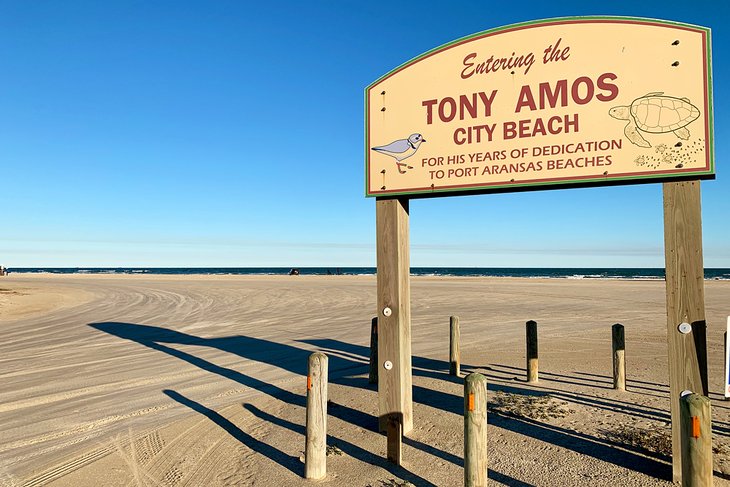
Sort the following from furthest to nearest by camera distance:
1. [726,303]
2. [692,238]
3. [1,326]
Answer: [726,303], [1,326], [692,238]

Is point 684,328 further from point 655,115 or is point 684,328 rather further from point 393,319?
point 393,319

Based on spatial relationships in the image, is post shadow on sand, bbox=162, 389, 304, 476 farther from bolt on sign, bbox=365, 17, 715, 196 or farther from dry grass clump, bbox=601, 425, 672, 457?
dry grass clump, bbox=601, 425, 672, 457

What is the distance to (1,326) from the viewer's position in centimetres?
1595

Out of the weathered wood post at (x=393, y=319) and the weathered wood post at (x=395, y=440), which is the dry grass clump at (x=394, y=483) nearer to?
the weathered wood post at (x=395, y=440)

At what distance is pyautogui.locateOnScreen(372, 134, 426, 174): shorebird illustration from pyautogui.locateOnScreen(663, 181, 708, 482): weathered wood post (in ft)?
9.09

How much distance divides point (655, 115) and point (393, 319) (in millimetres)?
3543

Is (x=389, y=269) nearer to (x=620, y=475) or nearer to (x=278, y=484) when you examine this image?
(x=278, y=484)

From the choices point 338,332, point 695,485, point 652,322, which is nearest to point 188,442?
point 695,485

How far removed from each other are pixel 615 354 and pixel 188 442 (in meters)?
6.42

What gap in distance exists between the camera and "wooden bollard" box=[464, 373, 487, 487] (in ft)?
13.5

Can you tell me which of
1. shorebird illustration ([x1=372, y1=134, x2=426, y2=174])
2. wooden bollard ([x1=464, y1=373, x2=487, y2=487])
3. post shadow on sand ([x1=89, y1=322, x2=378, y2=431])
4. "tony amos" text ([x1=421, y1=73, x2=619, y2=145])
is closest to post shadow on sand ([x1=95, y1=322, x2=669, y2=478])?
post shadow on sand ([x1=89, y1=322, x2=378, y2=431])

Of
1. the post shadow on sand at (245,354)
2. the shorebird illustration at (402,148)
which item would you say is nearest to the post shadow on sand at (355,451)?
the post shadow on sand at (245,354)

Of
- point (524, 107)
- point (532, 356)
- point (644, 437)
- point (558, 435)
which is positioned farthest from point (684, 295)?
point (532, 356)

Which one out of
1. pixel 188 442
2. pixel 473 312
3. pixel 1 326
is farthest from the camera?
pixel 473 312
